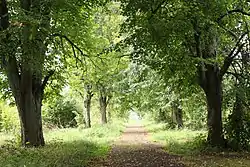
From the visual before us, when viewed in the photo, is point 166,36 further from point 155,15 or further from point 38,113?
point 38,113

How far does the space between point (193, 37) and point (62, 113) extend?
31.3 meters

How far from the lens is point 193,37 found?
14766 mm

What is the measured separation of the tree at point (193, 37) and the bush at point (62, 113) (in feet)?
89.0

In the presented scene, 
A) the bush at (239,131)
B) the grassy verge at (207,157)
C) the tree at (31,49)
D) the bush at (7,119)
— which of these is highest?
the tree at (31,49)

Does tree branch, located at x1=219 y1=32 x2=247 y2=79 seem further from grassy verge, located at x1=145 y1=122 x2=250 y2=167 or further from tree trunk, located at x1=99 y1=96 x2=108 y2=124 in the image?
tree trunk, located at x1=99 y1=96 x2=108 y2=124

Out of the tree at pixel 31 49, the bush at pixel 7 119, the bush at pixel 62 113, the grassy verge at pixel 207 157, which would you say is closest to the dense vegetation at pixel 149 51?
the tree at pixel 31 49

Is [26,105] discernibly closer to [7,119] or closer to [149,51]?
[149,51]

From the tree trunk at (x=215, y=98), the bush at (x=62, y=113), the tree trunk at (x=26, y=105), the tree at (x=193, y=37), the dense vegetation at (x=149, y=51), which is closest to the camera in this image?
the dense vegetation at (x=149, y=51)

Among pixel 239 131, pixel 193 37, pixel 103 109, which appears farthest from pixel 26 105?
pixel 103 109

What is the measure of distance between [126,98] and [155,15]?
25.4 meters

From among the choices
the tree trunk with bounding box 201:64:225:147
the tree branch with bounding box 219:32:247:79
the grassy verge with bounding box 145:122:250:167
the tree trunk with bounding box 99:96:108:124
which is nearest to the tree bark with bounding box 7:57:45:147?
the grassy verge with bounding box 145:122:250:167

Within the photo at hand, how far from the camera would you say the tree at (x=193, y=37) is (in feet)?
39.5

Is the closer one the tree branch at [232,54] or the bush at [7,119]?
the tree branch at [232,54]

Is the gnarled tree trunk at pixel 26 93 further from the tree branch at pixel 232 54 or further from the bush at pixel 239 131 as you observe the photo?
the bush at pixel 239 131
